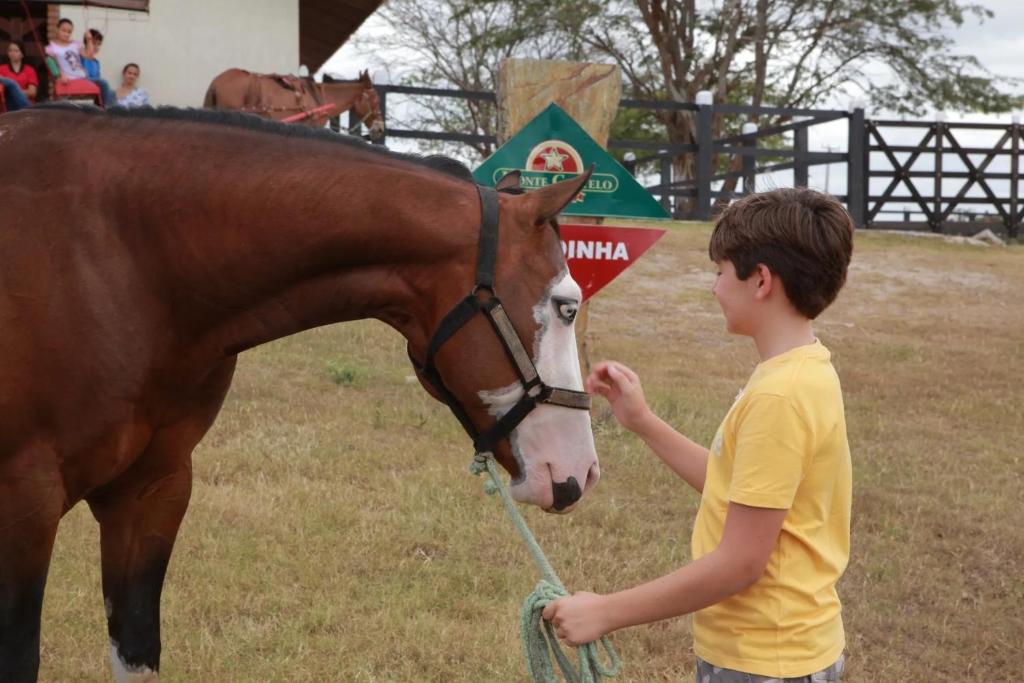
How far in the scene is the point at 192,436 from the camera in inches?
108

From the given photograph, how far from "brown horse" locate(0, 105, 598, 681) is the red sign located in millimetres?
2852

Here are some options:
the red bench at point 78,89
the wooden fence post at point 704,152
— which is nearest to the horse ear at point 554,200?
the red bench at point 78,89

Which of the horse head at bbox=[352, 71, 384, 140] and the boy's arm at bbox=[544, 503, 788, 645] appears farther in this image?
the horse head at bbox=[352, 71, 384, 140]

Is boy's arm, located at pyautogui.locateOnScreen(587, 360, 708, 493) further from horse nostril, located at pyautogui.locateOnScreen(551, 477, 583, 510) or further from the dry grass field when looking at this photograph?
the dry grass field

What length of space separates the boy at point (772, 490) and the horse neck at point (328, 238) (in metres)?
0.70

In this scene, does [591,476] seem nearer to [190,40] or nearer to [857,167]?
[190,40]

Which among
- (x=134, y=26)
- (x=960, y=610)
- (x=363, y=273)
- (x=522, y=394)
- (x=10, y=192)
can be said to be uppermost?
(x=134, y=26)

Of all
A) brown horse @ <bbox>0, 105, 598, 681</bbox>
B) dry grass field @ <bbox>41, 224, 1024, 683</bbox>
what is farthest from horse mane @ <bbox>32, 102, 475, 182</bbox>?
dry grass field @ <bbox>41, 224, 1024, 683</bbox>

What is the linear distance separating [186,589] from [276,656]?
65cm

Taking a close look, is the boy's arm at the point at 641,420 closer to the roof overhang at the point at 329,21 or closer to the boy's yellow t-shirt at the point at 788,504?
the boy's yellow t-shirt at the point at 788,504

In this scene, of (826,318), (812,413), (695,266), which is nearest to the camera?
(812,413)

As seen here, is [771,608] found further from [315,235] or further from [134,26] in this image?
[134,26]

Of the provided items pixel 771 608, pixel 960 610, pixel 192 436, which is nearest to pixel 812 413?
pixel 771 608

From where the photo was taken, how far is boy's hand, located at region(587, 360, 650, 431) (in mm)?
2283
